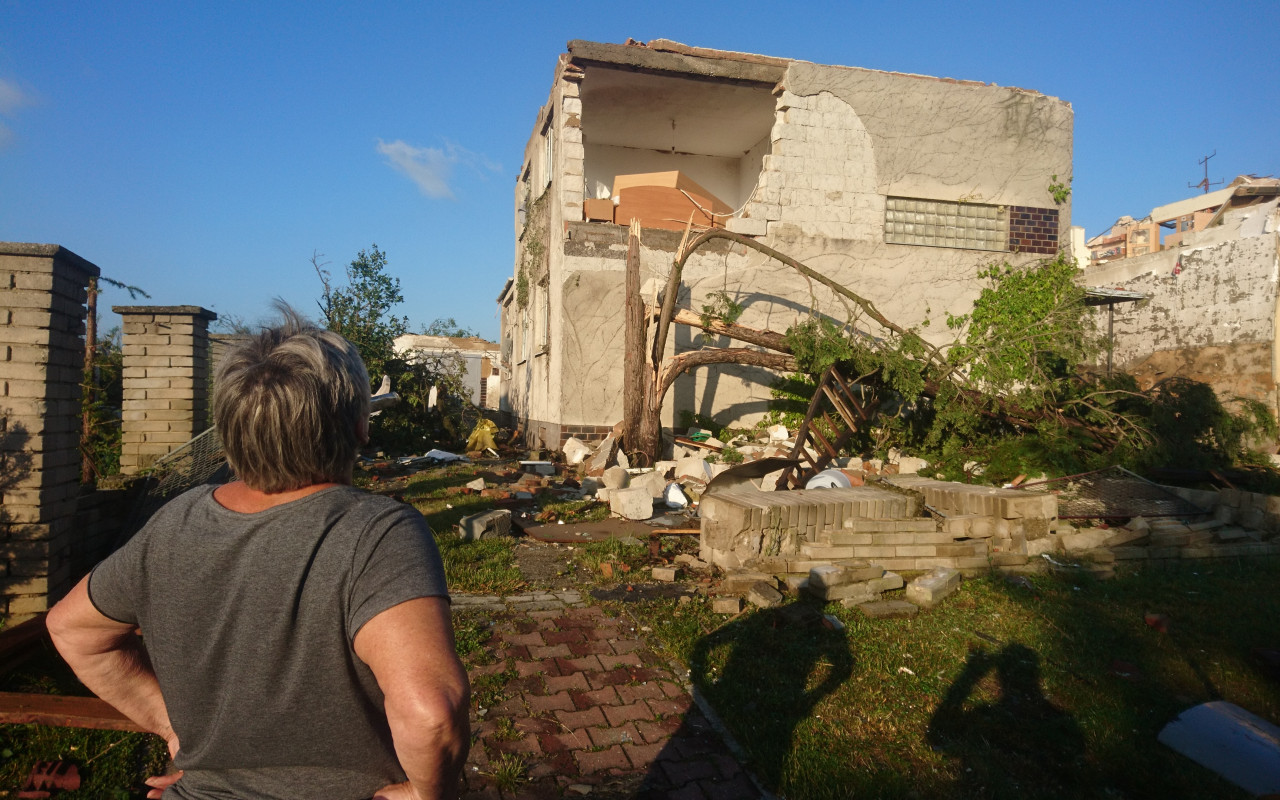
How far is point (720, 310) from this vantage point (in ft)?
38.5

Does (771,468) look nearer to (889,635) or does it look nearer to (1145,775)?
(889,635)

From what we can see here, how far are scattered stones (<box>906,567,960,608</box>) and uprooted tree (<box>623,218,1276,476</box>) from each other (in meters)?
4.13

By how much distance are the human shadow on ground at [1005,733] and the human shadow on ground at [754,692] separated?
1.78 feet

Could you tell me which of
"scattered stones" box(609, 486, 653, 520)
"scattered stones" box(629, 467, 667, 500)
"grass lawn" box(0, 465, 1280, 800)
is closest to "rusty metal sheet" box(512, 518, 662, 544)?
"scattered stones" box(609, 486, 653, 520)

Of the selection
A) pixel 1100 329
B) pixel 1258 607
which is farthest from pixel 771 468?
pixel 1100 329

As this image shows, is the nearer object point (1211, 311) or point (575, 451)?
point (575, 451)

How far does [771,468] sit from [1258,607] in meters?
3.79

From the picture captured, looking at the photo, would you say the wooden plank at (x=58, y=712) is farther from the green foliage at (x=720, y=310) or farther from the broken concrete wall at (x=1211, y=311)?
the broken concrete wall at (x=1211, y=311)

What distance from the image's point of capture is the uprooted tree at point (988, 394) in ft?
27.4

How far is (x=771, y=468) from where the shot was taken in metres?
7.34

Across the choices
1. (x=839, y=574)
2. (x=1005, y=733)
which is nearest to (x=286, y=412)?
(x=1005, y=733)

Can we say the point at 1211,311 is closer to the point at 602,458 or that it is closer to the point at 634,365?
the point at 634,365

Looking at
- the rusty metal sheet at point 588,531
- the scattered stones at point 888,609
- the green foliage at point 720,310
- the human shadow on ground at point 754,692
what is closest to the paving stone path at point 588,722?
the human shadow on ground at point 754,692

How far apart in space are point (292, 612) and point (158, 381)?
6.80m
